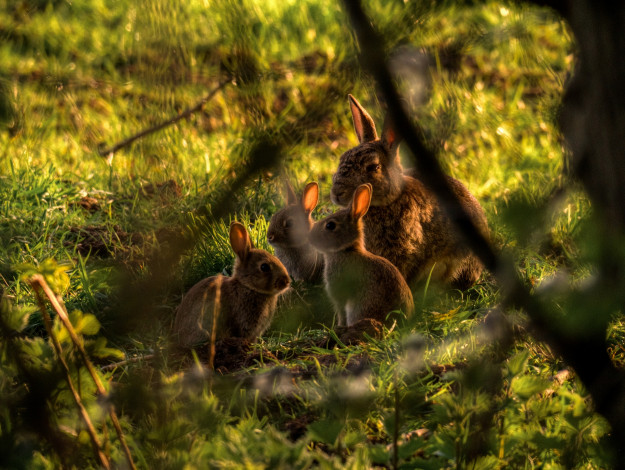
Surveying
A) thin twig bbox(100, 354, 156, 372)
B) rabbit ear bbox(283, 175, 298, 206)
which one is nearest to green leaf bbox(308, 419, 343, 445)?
thin twig bbox(100, 354, 156, 372)

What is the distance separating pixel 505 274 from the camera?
1.14 meters

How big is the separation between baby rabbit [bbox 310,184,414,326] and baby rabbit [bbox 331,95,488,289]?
0.19m

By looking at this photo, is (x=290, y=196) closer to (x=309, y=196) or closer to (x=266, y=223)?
(x=309, y=196)

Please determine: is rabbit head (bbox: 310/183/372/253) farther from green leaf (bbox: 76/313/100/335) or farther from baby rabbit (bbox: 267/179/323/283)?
green leaf (bbox: 76/313/100/335)

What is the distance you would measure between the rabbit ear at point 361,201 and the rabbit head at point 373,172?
223mm

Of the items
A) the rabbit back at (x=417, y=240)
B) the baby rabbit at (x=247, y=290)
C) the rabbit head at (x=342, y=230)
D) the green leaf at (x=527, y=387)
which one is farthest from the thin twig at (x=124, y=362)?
the green leaf at (x=527, y=387)

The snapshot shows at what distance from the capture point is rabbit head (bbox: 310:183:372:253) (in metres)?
4.33

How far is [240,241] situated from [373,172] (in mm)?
986

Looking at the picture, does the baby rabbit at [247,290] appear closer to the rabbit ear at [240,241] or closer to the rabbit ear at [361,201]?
the rabbit ear at [240,241]

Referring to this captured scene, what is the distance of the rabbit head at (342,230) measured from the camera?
433cm

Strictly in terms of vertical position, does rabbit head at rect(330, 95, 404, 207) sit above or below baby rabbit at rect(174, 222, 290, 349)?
above

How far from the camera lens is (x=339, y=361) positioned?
3395 mm

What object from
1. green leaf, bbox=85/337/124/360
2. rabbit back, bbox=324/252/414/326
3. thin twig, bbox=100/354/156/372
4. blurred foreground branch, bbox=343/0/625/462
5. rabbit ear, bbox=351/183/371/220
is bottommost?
thin twig, bbox=100/354/156/372

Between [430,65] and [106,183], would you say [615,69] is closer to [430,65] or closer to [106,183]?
[430,65]
